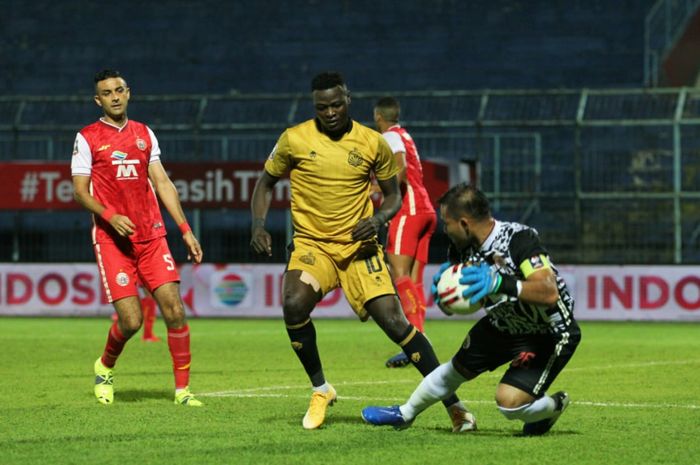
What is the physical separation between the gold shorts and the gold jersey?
61mm

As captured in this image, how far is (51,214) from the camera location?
1030 inches

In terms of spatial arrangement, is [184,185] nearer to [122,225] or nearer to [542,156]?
[542,156]

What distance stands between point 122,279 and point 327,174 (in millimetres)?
2006

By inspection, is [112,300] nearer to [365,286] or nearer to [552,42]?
[365,286]

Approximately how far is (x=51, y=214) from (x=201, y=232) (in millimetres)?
3340

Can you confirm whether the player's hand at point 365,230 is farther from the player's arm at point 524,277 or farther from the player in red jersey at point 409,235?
the player in red jersey at point 409,235

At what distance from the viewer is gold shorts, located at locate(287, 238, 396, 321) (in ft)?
27.7

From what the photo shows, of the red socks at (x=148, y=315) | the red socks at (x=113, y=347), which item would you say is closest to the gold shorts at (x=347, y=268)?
the red socks at (x=113, y=347)

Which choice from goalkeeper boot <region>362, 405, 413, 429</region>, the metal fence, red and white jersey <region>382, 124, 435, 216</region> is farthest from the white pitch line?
the metal fence

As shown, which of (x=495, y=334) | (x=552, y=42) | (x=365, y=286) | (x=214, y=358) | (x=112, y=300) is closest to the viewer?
(x=495, y=334)

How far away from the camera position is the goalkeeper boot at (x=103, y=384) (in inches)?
386

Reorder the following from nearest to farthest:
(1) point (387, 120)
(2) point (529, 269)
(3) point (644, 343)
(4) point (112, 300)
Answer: (2) point (529, 269) → (4) point (112, 300) → (1) point (387, 120) → (3) point (644, 343)

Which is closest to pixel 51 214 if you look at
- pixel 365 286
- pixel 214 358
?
pixel 214 358

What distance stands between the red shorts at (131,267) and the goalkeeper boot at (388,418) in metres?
2.25
